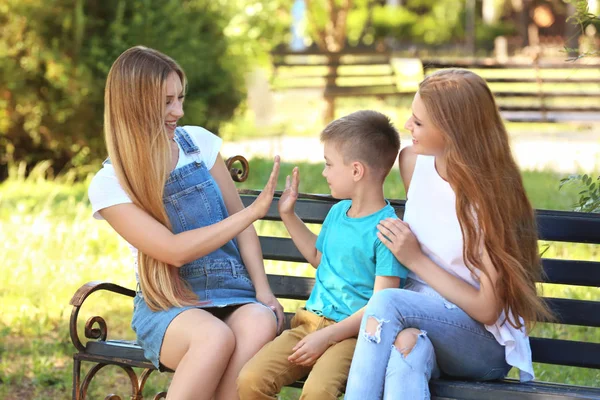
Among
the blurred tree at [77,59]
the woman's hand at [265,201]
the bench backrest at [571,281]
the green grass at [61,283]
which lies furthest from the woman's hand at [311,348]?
the blurred tree at [77,59]

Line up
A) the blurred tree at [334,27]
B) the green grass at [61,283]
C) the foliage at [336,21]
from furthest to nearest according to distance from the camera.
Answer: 1. the foliage at [336,21]
2. the blurred tree at [334,27]
3. the green grass at [61,283]

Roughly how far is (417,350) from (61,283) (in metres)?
3.11

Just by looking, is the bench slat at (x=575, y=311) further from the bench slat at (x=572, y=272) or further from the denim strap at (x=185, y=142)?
the denim strap at (x=185, y=142)

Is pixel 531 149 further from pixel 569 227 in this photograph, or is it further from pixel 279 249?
pixel 569 227

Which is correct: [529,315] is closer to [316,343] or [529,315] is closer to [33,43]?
[316,343]

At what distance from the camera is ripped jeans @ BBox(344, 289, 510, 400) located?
266cm

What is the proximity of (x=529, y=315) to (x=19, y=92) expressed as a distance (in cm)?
635

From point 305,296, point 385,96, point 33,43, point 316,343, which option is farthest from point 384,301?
point 385,96

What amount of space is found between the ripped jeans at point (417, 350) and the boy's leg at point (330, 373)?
0.10 m

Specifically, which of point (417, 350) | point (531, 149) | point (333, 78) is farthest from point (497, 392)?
point (333, 78)

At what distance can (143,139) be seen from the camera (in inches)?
121

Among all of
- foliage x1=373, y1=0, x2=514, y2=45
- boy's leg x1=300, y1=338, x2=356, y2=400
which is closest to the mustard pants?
boy's leg x1=300, y1=338, x2=356, y2=400

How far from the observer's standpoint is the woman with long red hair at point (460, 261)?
107 inches

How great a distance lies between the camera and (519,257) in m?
2.79
